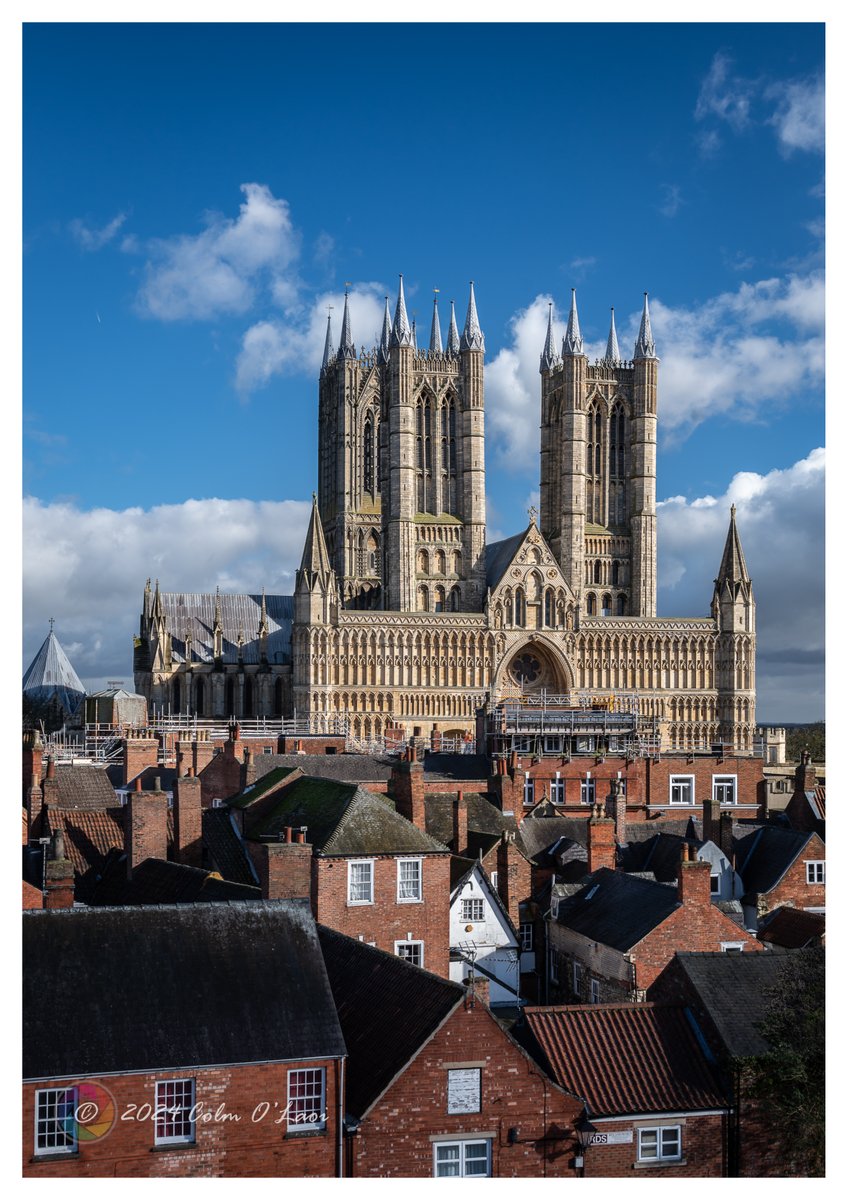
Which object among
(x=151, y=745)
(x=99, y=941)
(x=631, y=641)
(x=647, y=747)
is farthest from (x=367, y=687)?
(x=99, y=941)

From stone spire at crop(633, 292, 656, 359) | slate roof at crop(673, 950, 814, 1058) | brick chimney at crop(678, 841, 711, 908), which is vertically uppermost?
stone spire at crop(633, 292, 656, 359)

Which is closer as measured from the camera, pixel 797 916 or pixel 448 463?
pixel 797 916

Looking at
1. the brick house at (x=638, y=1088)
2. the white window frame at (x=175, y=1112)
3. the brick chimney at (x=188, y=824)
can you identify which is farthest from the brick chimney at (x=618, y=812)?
the white window frame at (x=175, y=1112)

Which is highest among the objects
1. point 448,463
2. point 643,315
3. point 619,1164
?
point 643,315

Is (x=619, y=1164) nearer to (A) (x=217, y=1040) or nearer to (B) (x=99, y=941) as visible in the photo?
(A) (x=217, y=1040)

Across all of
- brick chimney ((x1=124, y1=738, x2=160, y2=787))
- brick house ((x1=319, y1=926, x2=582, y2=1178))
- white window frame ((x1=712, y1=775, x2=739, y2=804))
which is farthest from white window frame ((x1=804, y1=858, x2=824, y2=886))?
brick chimney ((x1=124, y1=738, x2=160, y2=787))

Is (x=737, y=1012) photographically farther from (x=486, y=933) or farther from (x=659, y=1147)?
Answer: (x=486, y=933)

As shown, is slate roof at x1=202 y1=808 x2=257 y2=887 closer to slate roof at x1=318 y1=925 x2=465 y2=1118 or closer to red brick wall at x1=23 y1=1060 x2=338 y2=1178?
slate roof at x1=318 y1=925 x2=465 y2=1118
